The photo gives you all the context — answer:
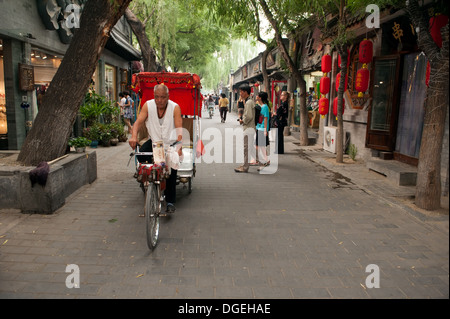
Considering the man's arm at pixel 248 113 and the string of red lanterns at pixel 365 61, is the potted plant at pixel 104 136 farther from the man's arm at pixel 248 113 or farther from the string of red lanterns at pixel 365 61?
the string of red lanterns at pixel 365 61

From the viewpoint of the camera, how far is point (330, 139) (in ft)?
38.2

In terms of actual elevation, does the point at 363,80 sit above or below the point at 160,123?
above

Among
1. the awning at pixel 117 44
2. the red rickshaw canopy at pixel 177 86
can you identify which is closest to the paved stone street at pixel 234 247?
the red rickshaw canopy at pixel 177 86

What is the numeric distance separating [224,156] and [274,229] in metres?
6.29

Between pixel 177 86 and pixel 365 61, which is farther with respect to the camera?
pixel 365 61

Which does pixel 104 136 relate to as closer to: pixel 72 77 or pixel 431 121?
pixel 72 77

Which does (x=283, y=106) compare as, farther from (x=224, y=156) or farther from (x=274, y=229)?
(x=274, y=229)

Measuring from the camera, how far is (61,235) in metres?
4.62

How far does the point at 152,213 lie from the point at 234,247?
110 centimetres

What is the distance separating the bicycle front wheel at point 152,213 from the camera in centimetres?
409

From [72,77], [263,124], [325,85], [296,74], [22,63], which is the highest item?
[296,74]

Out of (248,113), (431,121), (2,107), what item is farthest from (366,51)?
(2,107)

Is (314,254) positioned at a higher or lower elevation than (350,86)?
lower
